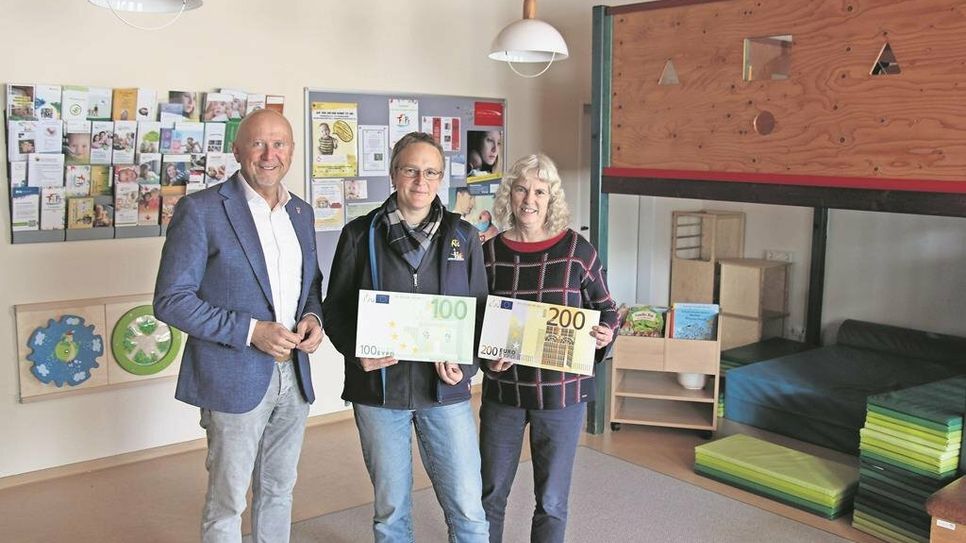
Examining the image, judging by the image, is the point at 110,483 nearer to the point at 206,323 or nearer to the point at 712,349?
the point at 206,323

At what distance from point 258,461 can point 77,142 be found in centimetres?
206

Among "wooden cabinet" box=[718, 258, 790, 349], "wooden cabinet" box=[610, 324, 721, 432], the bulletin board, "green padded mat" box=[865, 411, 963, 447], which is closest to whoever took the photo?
"green padded mat" box=[865, 411, 963, 447]

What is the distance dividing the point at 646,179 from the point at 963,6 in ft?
5.15

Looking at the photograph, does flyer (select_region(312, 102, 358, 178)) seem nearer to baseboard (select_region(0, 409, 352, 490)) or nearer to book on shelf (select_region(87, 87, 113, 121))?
book on shelf (select_region(87, 87, 113, 121))

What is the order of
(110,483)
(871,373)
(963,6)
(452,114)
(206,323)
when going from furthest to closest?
1. (452,114)
2. (871,373)
3. (110,483)
4. (963,6)
5. (206,323)

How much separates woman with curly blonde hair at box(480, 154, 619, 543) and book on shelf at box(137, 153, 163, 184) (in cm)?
206

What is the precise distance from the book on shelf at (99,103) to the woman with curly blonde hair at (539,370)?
2.13m

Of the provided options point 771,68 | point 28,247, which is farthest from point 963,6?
point 28,247

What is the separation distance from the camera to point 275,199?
2.40 meters

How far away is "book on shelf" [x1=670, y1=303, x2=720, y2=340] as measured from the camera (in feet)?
14.7

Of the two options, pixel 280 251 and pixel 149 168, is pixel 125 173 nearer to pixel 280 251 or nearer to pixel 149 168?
pixel 149 168

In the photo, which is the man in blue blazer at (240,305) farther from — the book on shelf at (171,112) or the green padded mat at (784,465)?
the green padded mat at (784,465)

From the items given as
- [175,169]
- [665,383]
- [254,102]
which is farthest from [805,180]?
[175,169]

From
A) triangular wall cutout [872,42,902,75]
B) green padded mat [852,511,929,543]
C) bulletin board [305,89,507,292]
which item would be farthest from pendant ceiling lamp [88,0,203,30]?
green padded mat [852,511,929,543]
